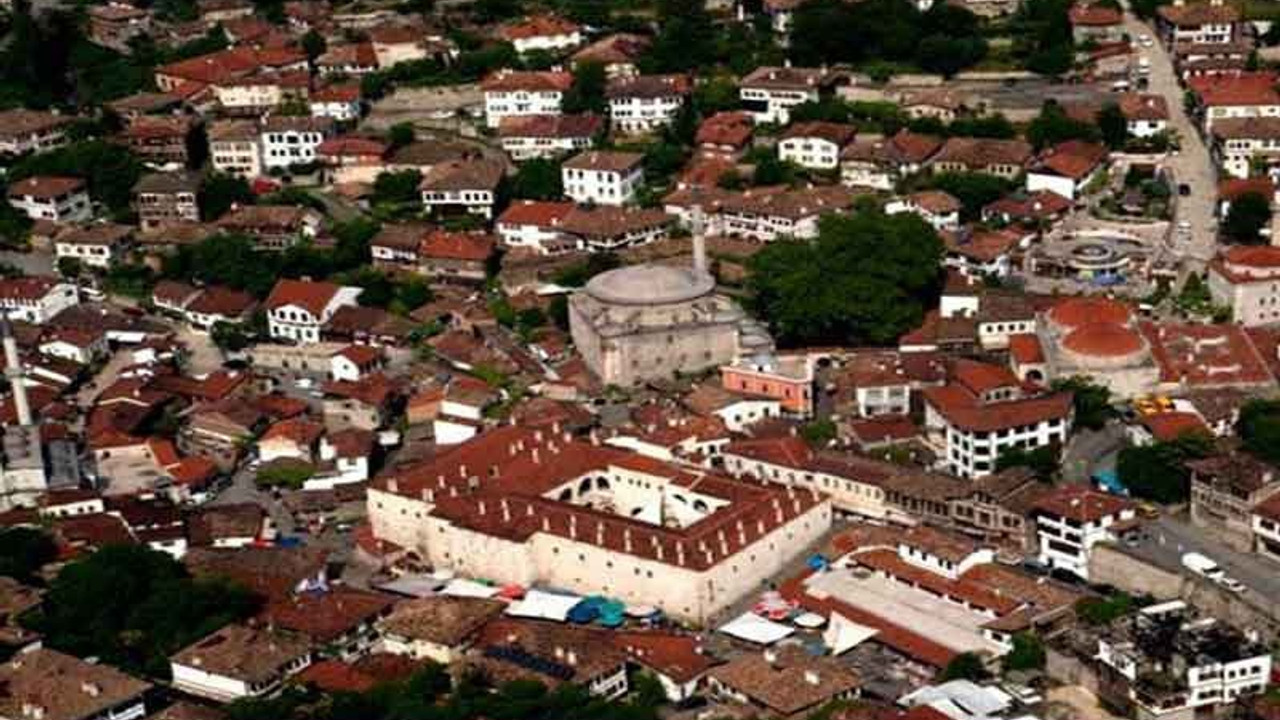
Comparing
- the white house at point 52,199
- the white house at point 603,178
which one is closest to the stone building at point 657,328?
the white house at point 603,178

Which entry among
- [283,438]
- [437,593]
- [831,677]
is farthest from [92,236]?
[831,677]

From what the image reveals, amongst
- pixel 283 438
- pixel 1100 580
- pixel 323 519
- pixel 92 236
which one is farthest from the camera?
pixel 92 236

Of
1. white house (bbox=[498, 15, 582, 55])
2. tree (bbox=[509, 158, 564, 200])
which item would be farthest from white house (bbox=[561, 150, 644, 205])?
white house (bbox=[498, 15, 582, 55])

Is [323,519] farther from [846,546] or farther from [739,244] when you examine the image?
[739,244]

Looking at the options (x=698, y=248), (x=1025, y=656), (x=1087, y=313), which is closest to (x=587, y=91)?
(x=698, y=248)

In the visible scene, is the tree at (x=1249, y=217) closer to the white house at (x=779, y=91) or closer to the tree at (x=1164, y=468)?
the tree at (x=1164, y=468)

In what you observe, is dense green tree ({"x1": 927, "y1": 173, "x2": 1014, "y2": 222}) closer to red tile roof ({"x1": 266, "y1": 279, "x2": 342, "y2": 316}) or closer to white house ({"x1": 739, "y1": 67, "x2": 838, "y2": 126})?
white house ({"x1": 739, "y1": 67, "x2": 838, "y2": 126})
